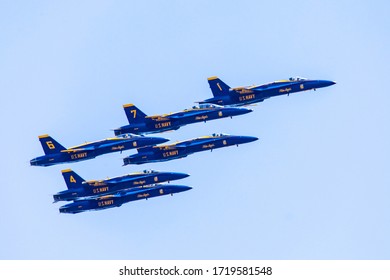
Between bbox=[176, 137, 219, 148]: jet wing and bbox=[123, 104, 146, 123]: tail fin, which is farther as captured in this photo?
bbox=[123, 104, 146, 123]: tail fin

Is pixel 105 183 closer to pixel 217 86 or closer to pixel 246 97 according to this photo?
pixel 217 86

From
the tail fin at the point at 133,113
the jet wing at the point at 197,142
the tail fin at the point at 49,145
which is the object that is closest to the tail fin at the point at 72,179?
the tail fin at the point at 49,145

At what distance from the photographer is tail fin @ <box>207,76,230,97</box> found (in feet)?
477

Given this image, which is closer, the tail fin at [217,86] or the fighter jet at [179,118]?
the fighter jet at [179,118]

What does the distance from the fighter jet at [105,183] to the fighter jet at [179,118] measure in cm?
501

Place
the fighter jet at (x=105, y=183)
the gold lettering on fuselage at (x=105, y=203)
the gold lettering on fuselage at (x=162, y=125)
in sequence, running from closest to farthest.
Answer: the gold lettering on fuselage at (x=162, y=125) → the fighter jet at (x=105, y=183) → the gold lettering on fuselage at (x=105, y=203)

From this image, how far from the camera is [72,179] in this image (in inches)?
5797

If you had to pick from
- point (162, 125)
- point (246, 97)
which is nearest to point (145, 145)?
point (162, 125)

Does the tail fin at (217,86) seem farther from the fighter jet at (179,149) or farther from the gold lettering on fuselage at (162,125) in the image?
the gold lettering on fuselage at (162,125)

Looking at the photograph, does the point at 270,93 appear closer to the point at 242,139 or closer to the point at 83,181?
the point at 242,139

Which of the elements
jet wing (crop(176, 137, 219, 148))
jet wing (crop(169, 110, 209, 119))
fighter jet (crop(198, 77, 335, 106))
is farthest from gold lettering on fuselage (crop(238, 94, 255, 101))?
jet wing (crop(176, 137, 219, 148))

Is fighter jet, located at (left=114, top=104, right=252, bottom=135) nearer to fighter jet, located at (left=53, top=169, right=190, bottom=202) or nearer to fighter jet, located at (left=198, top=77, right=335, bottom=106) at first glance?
fighter jet, located at (left=198, top=77, right=335, bottom=106)

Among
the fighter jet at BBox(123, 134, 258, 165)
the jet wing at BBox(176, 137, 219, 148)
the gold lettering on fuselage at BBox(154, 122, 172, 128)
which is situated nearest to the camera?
the gold lettering on fuselage at BBox(154, 122, 172, 128)

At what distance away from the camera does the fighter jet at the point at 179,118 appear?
143 meters
